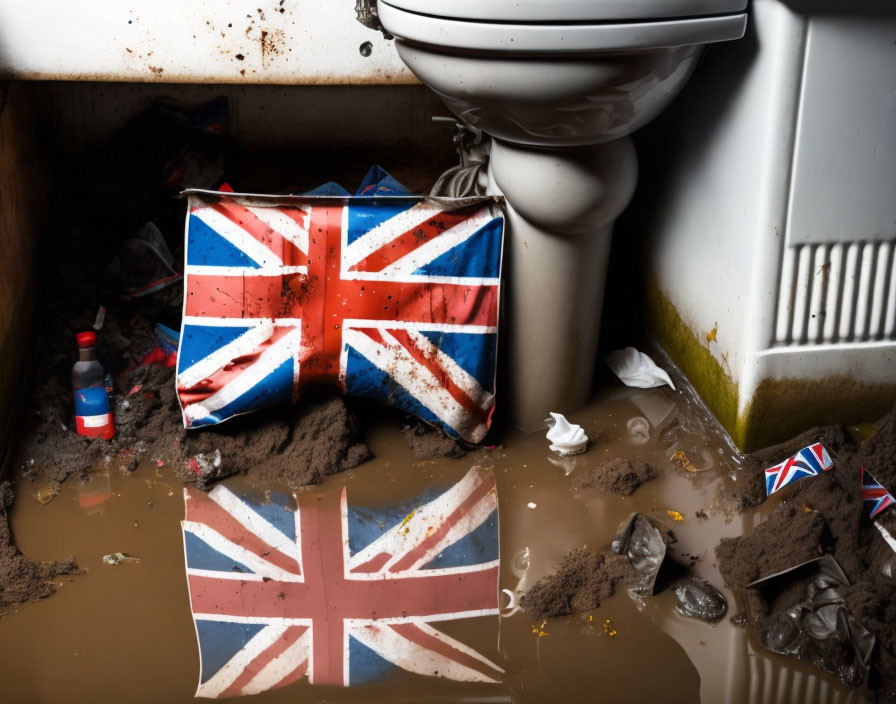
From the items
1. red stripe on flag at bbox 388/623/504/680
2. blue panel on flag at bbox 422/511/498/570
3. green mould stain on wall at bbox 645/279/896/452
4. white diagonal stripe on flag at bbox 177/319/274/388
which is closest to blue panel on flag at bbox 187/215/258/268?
white diagonal stripe on flag at bbox 177/319/274/388

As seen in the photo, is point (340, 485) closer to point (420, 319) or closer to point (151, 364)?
point (420, 319)

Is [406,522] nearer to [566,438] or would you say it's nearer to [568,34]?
[566,438]

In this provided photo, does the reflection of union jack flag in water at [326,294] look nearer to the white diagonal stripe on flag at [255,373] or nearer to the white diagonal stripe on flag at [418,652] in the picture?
the white diagonal stripe on flag at [255,373]

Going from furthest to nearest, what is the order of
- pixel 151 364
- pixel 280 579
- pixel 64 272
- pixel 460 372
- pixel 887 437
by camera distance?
1. pixel 64 272
2. pixel 151 364
3. pixel 460 372
4. pixel 887 437
5. pixel 280 579

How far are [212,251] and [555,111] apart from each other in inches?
30.5

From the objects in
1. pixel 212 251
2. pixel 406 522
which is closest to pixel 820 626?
pixel 406 522

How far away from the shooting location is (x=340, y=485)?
2.09 meters

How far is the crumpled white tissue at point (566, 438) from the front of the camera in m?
2.17

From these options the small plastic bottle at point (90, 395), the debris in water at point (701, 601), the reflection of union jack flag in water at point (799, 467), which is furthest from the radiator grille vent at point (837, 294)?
the small plastic bottle at point (90, 395)

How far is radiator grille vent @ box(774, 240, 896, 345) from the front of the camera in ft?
6.42

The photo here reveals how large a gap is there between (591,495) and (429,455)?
1.22 ft

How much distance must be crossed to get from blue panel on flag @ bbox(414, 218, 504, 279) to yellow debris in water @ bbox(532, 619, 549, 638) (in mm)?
748

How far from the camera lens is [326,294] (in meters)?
2.08

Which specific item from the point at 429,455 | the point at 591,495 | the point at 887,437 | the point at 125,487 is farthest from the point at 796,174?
the point at 125,487
